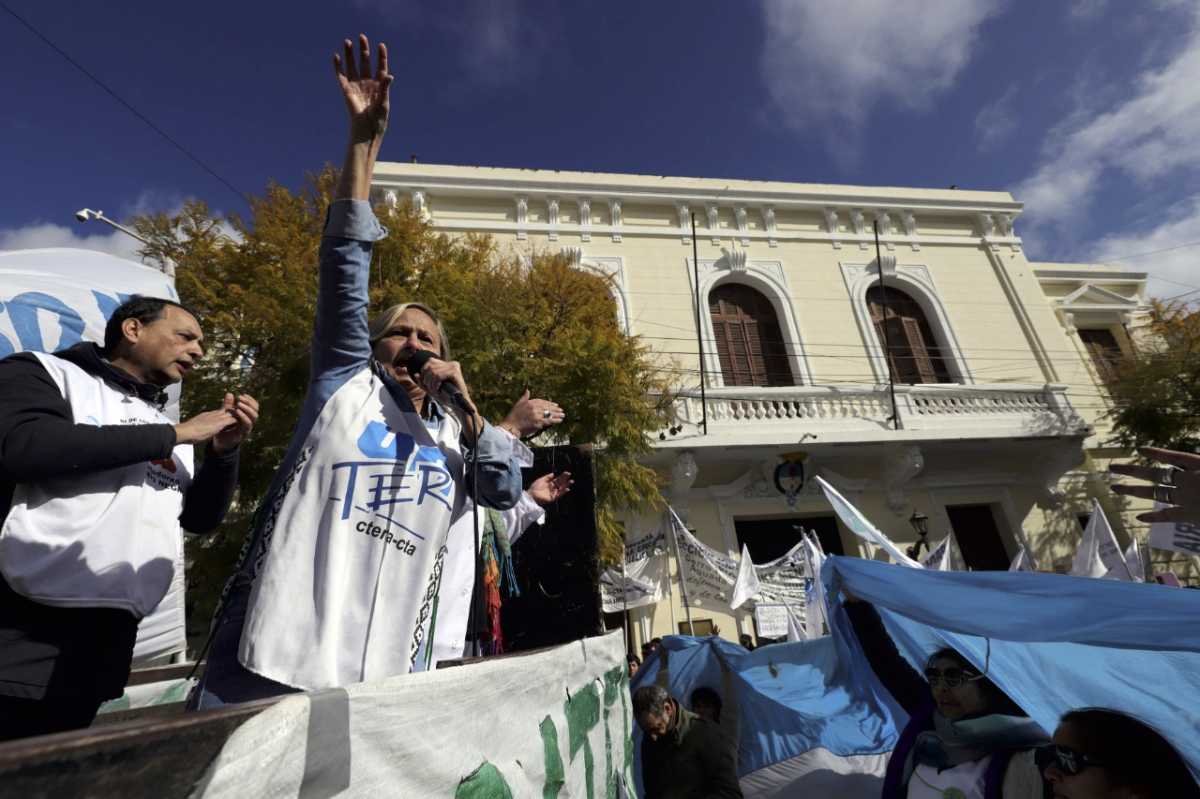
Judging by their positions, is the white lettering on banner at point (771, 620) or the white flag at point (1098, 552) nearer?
the white flag at point (1098, 552)

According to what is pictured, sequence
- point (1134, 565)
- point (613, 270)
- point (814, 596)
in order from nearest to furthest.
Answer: point (814, 596) < point (1134, 565) < point (613, 270)

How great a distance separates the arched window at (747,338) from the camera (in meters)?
12.1

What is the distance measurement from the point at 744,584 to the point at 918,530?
3950 mm

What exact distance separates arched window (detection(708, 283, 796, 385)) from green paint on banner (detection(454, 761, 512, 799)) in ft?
36.1

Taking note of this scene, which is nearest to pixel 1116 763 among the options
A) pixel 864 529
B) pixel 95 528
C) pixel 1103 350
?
pixel 95 528

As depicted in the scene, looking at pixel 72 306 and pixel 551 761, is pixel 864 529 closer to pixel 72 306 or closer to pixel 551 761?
pixel 551 761

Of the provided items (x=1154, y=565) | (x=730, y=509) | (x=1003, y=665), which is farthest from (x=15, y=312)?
(x=1154, y=565)

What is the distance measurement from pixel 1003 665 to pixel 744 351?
9808 mm

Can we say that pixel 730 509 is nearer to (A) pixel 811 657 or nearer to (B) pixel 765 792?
(A) pixel 811 657

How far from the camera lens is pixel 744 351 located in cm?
1233

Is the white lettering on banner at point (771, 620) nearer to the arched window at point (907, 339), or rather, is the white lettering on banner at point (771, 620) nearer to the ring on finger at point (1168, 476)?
the ring on finger at point (1168, 476)

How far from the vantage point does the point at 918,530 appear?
10.0 metres

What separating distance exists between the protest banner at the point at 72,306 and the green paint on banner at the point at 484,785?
1.26 metres

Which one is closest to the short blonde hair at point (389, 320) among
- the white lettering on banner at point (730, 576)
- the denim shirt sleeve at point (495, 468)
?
the denim shirt sleeve at point (495, 468)
